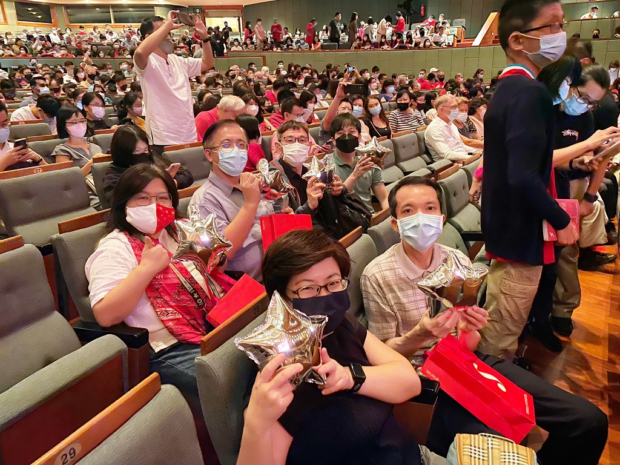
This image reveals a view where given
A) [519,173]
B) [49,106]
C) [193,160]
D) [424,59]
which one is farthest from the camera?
[424,59]

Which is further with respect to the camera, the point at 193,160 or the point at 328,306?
the point at 193,160

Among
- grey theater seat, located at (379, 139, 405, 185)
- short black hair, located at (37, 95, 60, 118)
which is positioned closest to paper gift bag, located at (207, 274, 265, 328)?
grey theater seat, located at (379, 139, 405, 185)

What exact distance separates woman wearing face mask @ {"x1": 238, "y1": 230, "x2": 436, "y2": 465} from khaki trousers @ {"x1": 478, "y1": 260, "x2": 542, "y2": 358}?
647mm

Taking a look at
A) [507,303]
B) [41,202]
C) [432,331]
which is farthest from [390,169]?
[432,331]

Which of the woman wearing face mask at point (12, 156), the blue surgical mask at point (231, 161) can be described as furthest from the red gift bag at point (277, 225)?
the woman wearing face mask at point (12, 156)

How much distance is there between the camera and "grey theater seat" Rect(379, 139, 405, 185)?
410 cm

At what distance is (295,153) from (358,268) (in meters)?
1.08

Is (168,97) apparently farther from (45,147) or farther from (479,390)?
(479,390)

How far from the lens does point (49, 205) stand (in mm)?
2545

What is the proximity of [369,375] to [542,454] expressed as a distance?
862mm

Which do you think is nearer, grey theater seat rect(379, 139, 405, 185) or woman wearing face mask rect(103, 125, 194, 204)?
woman wearing face mask rect(103, 125, 194, 204)

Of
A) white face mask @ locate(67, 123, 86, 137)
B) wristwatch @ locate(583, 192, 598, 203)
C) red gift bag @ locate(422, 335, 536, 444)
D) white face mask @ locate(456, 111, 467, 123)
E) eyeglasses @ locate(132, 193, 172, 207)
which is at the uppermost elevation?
white face mask @ locate(67, 123, 86, 137)

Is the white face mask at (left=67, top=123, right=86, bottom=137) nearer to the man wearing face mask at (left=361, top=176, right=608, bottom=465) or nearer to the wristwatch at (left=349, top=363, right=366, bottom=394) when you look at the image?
the man wearing face mask at (left=361, top=176, right=608, bottom=465)

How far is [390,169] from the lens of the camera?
4305 mm
